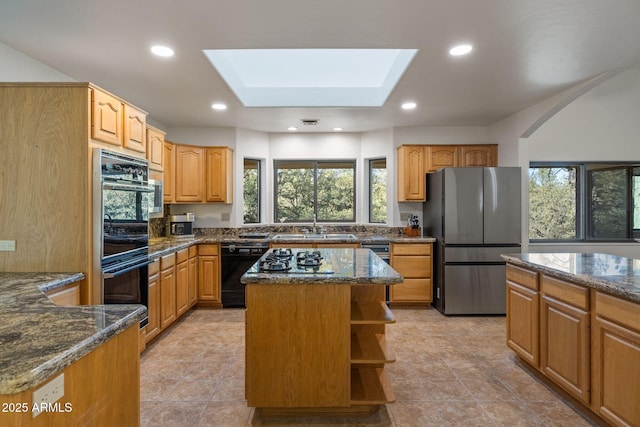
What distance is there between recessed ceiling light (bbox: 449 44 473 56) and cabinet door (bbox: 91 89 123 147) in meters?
2.65

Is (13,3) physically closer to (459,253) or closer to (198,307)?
(198,307)

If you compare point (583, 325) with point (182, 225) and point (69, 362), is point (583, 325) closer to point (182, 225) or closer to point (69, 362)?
point (69, 362)

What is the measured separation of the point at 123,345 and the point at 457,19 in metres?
2.57

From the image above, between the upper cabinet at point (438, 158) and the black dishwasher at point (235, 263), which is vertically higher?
the upper cabinet at point (438, 158)

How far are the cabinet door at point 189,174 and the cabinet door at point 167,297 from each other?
1.37m

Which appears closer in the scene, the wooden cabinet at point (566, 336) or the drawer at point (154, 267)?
the wooden cabinet at point (566, 336)

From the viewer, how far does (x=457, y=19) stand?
2.19 m

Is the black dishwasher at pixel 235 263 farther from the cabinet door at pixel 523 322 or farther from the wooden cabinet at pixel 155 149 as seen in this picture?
the cabinet door at pixel 523 322

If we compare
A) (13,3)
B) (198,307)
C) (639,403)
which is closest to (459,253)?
(639,403)

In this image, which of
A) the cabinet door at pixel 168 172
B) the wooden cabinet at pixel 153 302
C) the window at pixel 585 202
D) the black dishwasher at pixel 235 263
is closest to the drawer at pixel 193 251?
the black dishwasher at pixel 235 263

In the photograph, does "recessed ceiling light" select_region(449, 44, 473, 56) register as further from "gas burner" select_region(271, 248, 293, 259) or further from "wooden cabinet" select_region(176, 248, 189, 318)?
"wooden cabinet" select_region(176, 248, 189, 318)

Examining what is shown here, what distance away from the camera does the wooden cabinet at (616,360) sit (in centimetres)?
175

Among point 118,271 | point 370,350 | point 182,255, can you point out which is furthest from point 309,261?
point 182,255

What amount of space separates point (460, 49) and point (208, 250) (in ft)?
11.9
